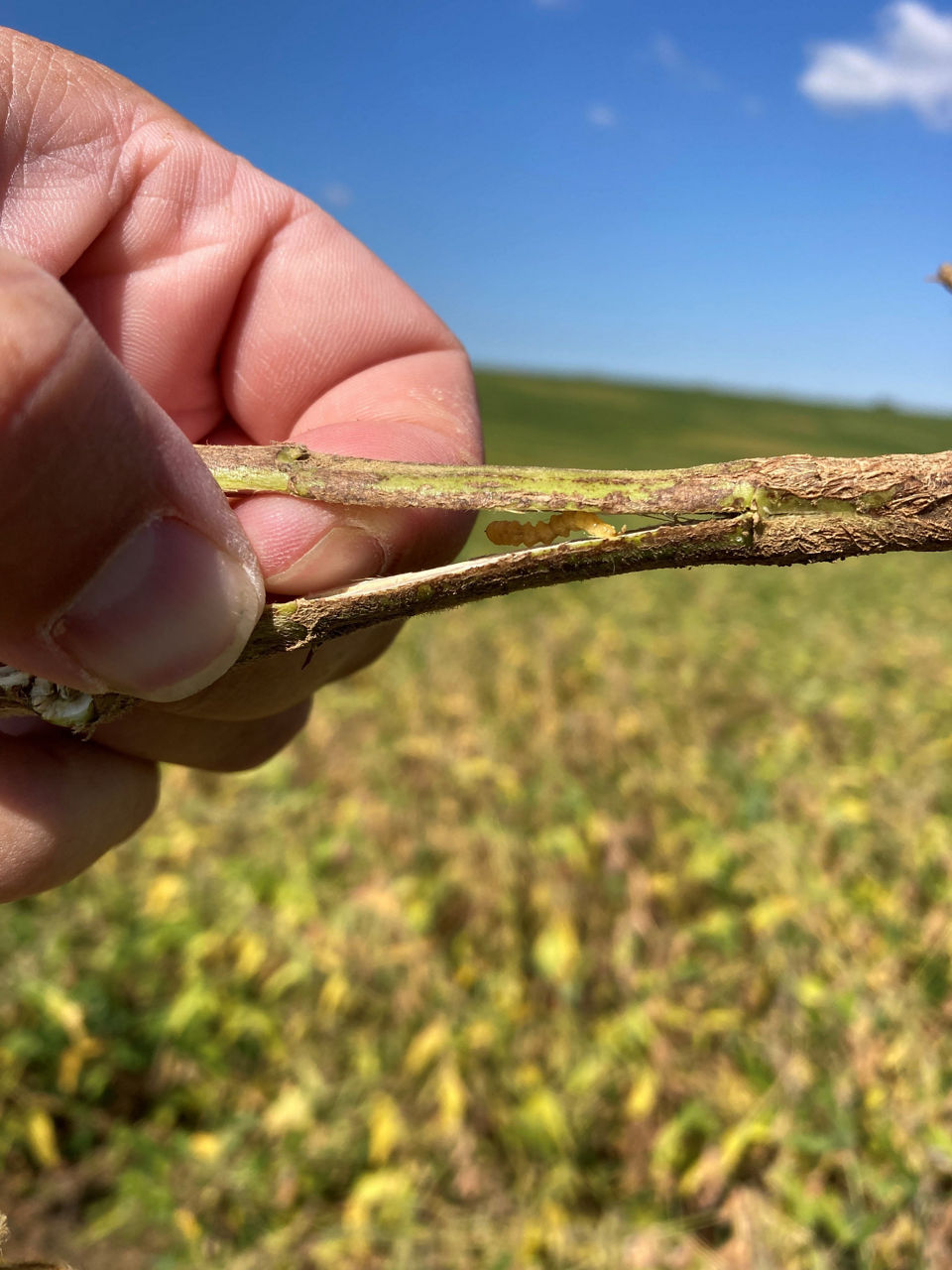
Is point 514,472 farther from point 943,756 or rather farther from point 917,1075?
point 943,756

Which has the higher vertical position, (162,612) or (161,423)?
(161,423)

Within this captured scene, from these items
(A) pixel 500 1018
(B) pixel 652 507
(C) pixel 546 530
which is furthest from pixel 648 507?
(A) pixel 500 1018

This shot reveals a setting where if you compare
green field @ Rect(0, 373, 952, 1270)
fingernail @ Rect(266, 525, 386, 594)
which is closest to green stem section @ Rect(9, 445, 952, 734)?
fingernail @ Rect(266, 525, 386, 594)

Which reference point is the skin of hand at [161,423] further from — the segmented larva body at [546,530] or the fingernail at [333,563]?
the segmented larva body at [546,530]

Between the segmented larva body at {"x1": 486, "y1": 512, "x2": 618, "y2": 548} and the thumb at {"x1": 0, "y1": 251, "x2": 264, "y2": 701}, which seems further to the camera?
the segmented larva body at {"x1": 486, "y1": 512, "x2": 618, "y2": 548}

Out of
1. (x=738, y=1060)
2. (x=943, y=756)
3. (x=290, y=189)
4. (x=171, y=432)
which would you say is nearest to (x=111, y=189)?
(x=290, y=189)

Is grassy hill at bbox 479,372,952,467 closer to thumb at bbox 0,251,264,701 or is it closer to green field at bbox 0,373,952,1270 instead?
green field at bbox 0,373,952,1270

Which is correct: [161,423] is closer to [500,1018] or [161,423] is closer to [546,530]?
[546,530]
